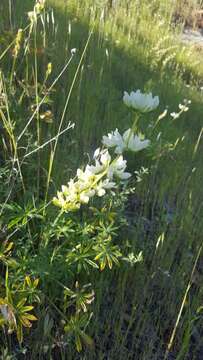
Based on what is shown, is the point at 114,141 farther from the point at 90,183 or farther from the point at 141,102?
the point at 90,183

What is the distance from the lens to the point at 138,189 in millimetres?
2408

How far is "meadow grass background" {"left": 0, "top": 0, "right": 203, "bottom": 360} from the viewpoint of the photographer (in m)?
1.83

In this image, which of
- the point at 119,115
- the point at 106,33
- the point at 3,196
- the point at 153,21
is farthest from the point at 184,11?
the point at 3,196

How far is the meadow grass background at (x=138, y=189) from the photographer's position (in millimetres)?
1833

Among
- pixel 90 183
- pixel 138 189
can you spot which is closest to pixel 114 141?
pixel 90 183

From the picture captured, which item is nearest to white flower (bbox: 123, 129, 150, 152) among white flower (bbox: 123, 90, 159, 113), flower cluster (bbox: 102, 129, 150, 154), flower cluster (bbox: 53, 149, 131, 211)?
flower cluster (bbox: 102, 129, 150, 154)

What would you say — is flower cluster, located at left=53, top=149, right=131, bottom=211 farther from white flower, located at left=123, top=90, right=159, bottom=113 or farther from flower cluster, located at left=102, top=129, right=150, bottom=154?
white flower, located at left=123, top=90, right=159, bottom=113

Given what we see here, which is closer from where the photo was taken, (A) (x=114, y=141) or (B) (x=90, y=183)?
(B) (x=90, y=183)

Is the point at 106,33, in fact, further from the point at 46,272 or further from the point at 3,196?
the point at 46,272

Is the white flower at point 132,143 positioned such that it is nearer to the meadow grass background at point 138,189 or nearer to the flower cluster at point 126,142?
the flower cluster at point 126,142

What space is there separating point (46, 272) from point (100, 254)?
168 millimetres

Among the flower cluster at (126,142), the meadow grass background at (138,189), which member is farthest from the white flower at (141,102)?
the meadow grass background at (138,189)

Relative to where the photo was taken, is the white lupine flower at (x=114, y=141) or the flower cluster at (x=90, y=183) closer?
the flower cluster at (x=90, y=183)

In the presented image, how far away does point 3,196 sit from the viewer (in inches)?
70.5
